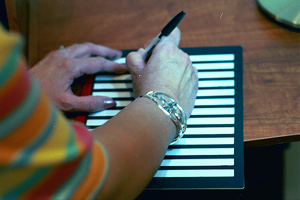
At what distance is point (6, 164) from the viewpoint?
358mm

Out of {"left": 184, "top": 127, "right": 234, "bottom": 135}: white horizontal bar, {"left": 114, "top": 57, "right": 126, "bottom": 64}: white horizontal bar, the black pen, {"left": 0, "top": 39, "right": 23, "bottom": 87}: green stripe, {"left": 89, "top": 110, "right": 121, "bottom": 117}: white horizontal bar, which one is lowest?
{"left": 184, "top": 127, "right": 234, "bottom": 135}: white horizontal bar

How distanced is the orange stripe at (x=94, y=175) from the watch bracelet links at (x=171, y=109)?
0.21 meters

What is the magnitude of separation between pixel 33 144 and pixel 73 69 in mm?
467

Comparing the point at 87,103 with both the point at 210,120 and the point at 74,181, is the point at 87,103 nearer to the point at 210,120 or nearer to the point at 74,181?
the point at 210,120

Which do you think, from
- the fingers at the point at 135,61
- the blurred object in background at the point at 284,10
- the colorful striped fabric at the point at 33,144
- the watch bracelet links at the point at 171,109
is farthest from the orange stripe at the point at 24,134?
the blurred object in background at the point at 284,10

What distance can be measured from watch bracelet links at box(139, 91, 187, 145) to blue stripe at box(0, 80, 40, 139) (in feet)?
1.03

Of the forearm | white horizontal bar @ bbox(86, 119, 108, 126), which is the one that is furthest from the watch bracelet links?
white horizontal bar @ bbox(86, 119, 108, 126)

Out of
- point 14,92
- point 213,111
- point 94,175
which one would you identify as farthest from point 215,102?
point 14,92

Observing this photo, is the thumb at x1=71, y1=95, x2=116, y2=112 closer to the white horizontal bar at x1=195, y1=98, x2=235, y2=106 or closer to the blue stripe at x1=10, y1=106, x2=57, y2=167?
the white horizontal bar at x1=195, y1=98, x2=235, y2=106

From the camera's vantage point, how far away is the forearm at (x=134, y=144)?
1.59 feet

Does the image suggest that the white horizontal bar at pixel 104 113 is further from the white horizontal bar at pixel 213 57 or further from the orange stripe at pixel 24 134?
the orange stripe at pixel 24 134

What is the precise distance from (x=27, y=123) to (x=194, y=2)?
0.68 metres

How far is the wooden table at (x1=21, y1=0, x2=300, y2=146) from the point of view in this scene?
2.40 ft

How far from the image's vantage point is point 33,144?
1.18ft
